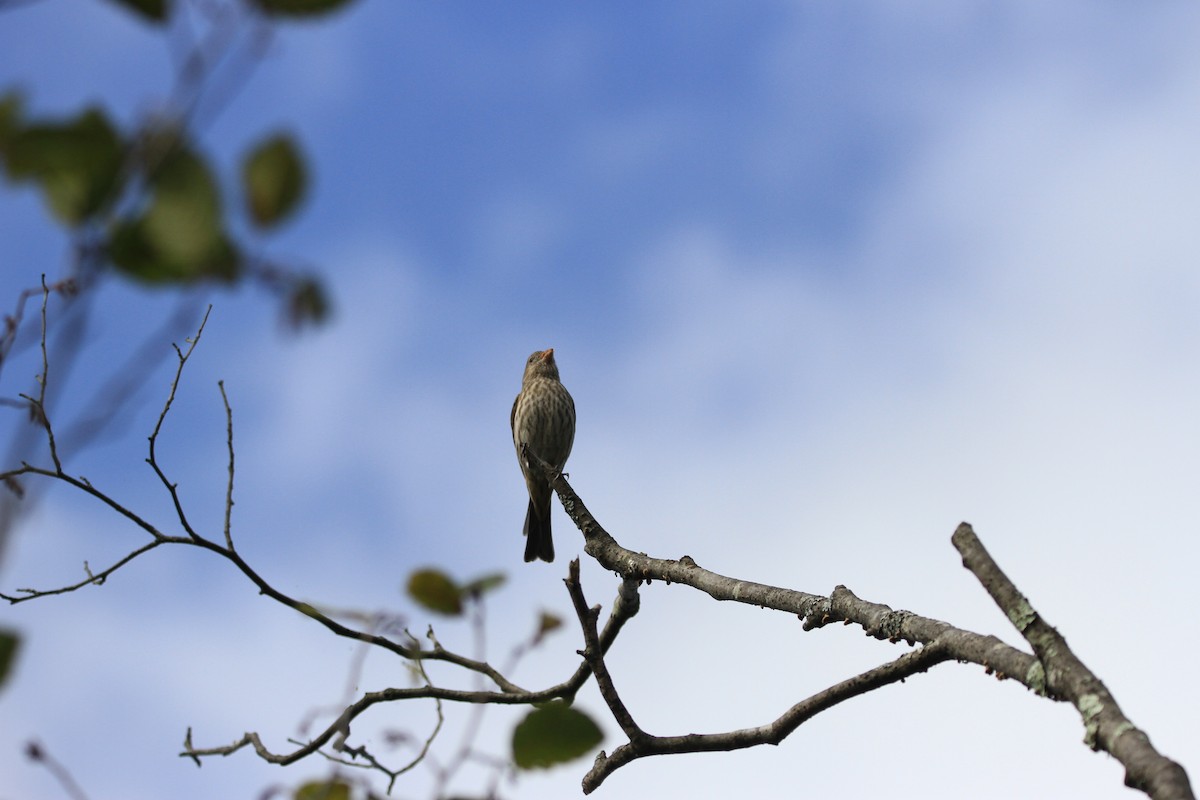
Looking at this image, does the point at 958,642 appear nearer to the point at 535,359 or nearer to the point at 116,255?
the point at 116,255

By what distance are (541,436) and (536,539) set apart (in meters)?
1.05

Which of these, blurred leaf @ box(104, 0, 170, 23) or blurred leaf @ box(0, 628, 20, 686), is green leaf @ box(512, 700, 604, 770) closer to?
blurred leaf @ box(0, 628, 20, 686)

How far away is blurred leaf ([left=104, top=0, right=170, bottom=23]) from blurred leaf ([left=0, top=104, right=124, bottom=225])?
0.11 metres

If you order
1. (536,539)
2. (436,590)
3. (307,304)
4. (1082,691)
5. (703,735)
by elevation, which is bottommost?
(1082,691)

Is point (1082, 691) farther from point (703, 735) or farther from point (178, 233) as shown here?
point (178, 233)

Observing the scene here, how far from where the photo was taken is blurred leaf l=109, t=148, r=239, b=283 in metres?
1.01

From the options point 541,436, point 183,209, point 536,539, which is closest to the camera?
point 183,209

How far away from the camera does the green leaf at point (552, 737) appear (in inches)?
79.8

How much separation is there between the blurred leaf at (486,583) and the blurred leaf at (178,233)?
106 cm

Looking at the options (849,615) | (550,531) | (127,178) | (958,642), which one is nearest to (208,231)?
(127,178)

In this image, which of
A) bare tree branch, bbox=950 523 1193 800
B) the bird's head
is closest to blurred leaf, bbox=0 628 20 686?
bare tree branch, bbox=950 523 1193 800

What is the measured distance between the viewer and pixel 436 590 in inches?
82.7

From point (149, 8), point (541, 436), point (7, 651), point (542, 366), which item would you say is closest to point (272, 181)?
point (149, 8)

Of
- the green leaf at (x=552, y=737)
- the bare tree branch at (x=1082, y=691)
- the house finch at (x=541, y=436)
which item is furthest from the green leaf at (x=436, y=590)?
the house finch at (x=541, y=436)
